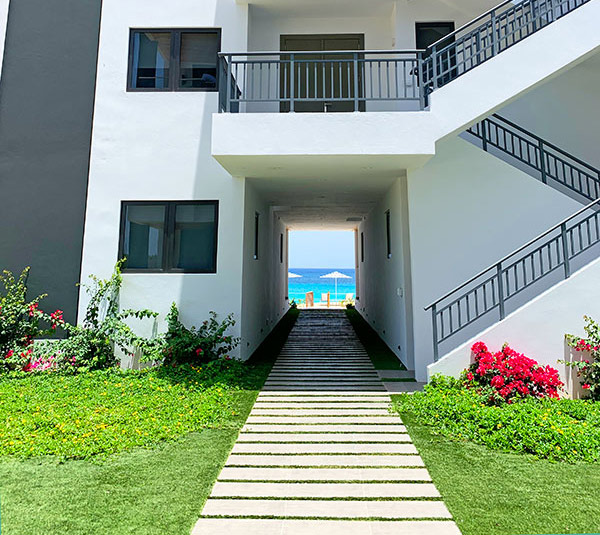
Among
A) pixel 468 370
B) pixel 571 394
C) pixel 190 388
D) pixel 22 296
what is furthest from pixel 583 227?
pixel 22 296

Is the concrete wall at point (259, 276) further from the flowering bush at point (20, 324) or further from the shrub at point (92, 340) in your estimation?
the flowering bush at point (20, 324)

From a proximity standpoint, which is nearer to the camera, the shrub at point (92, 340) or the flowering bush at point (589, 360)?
the flowering bush at point (589, 360)

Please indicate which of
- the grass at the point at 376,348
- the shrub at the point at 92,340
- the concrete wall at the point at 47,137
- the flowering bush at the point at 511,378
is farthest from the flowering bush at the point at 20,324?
the flowering bush at the point at 511,378

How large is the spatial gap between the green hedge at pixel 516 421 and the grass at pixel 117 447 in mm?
2579

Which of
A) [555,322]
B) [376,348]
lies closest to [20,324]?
[376,348]

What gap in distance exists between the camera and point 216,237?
7.80 meters

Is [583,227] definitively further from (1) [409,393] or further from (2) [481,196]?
(1) [409,393]

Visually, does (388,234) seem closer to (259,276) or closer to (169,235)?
(259,276)

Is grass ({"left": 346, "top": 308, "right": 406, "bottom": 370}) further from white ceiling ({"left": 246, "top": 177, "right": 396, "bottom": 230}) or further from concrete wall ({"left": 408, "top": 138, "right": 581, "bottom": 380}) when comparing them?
white ceiling ({"left": 246, "top": 177, "right": 396, "bottom": 230})

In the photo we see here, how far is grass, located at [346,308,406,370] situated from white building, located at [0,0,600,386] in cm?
27

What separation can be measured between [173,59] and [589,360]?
939 centimetres

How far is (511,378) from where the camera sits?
5.44m

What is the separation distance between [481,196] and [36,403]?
8.29m

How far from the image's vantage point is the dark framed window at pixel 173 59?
800cm
